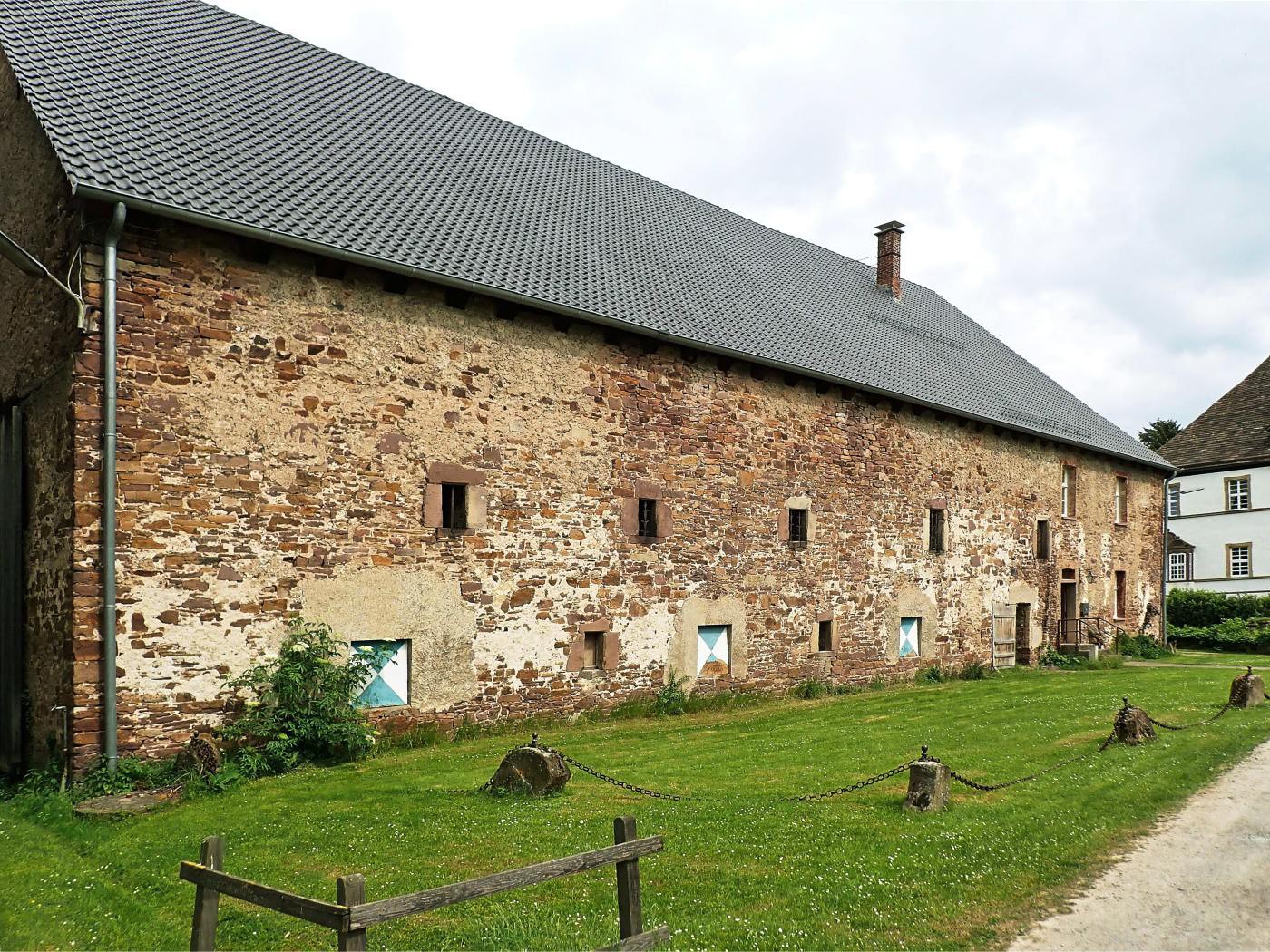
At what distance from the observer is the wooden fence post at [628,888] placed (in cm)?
489

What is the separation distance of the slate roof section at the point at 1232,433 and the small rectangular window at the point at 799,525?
2569cm

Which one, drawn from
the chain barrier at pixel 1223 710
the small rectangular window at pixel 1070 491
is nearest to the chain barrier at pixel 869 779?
the chain barrier at pixel 1223 710

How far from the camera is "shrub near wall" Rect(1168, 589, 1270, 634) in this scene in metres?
29.7

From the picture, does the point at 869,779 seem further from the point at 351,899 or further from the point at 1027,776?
the point at 351,899

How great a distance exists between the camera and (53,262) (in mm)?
9930

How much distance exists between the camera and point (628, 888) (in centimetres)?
492

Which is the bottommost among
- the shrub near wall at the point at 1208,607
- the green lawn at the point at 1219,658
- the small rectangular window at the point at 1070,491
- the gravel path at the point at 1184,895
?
the green lawn at the point at 1219,658

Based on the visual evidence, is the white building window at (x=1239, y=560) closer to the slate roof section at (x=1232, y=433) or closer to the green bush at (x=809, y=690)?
the slate roof section at (x=1232, y=433)

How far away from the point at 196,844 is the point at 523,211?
10.8 metres

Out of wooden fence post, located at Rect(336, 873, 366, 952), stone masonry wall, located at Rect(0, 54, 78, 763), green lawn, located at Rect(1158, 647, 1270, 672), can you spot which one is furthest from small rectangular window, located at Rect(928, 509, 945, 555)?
wooden fence post, located at Rect(336, 873, 366, 952)

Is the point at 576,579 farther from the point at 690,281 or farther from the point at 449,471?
the point at 690,281

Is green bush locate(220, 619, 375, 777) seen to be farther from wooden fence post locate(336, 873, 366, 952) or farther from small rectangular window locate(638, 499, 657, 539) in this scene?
wooden fence post locate(336, 873, 366, 952)

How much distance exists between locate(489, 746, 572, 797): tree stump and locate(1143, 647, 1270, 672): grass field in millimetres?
18706

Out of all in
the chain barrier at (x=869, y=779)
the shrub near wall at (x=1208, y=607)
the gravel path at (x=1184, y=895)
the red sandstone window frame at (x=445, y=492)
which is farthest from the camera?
the shrub near wall at (x=1208, y=607)
